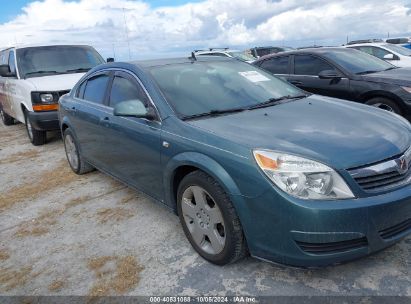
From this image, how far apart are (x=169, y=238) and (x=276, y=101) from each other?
1604 mm

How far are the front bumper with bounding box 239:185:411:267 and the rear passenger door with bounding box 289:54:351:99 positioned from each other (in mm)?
4103

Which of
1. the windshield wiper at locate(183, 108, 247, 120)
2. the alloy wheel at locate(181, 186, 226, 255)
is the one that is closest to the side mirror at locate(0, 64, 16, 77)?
the windshield wiper at locate(183, 108, 247, 120)

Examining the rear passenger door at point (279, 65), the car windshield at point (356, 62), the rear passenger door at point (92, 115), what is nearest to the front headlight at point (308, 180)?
the rear passenger door at point (92, 115)

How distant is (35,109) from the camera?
6.85m

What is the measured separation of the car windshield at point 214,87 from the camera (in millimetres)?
3350

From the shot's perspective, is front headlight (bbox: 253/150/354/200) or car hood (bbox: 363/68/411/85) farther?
car hood (bbox: 363/68/411/85)

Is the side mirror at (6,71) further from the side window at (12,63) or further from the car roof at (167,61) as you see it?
the car roof at (167,61)

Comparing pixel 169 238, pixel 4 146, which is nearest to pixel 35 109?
pixel 4 146

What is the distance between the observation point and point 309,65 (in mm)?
7039

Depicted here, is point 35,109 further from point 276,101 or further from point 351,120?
point 351,120

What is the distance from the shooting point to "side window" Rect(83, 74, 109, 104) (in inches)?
172

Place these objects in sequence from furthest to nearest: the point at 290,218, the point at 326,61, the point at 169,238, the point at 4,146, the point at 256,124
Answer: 1. the point at 4,146
2. the point at 326,61
3. the point at 169,238
4. the point at 256,124
5. the point at 290,218

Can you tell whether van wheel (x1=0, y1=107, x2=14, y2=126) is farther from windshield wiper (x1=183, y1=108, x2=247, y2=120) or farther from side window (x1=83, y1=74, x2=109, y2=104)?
windshield wiper (x1=183, y1=108, x2=247, y2=120)

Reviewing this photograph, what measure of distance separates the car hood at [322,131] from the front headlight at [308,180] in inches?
2.4
